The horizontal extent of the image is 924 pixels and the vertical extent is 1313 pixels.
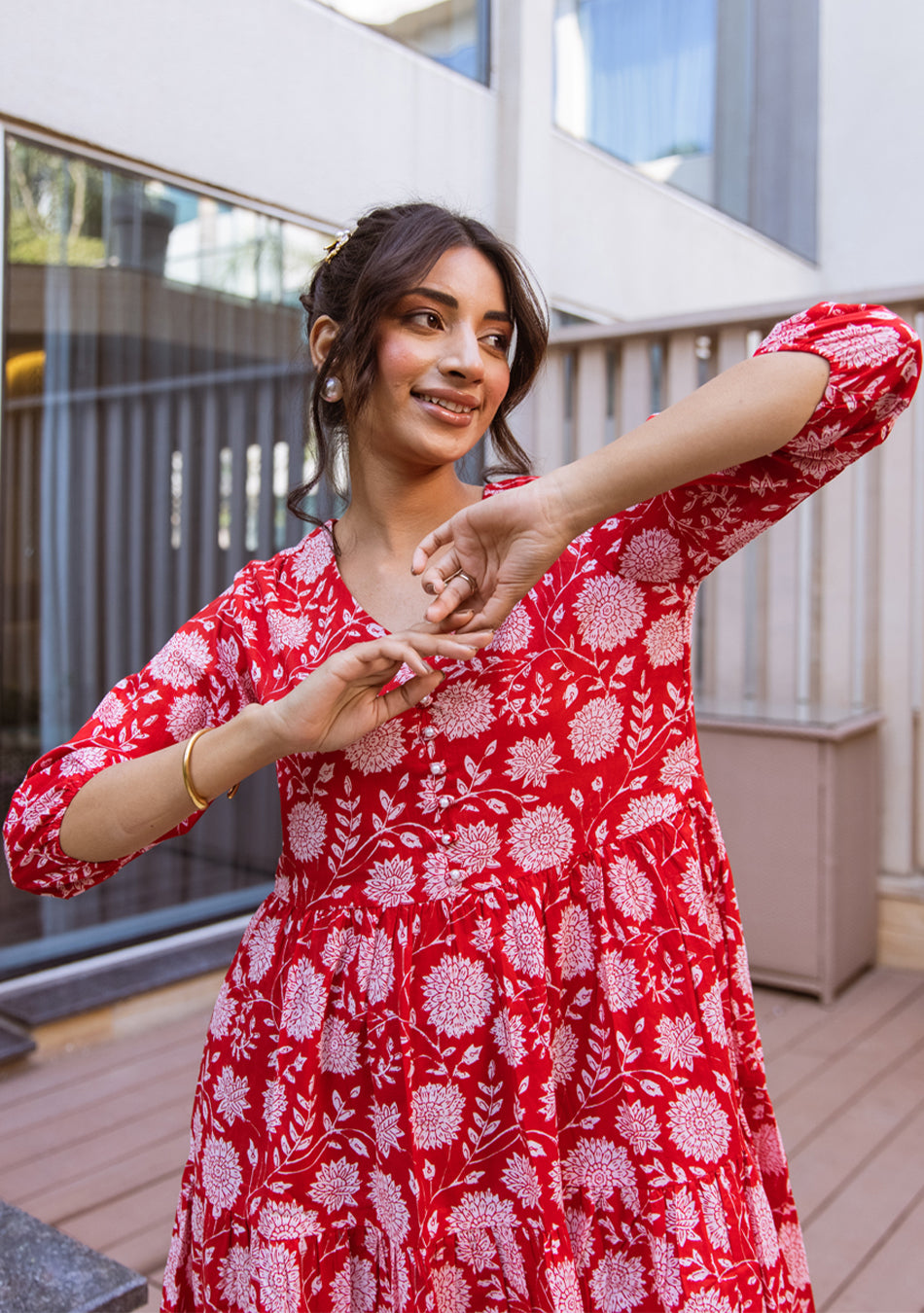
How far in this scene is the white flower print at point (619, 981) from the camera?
3.30 ft

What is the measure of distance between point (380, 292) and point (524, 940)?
2.02 feet

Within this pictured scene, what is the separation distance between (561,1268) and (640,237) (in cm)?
463

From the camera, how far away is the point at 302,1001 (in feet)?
3.42

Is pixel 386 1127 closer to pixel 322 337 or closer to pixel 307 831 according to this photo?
pixel 307 831

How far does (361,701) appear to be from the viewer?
971 millimetres

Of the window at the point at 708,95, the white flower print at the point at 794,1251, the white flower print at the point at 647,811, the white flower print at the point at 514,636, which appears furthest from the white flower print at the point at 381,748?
the window at the point at 708,95

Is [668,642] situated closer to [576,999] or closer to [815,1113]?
[576,999]

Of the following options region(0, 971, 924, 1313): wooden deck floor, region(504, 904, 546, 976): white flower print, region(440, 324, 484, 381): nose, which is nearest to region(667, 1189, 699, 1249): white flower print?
region(504, 904, 546, 976): white flower print

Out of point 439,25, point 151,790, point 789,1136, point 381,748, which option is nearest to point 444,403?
point 381,748

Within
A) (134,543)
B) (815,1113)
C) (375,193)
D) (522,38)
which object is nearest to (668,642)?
(815,1113)

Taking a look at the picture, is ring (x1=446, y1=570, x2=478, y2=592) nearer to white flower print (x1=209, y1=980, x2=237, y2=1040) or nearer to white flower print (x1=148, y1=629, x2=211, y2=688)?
white flower print (x1=148, y1=629, x2=211, y2=688)

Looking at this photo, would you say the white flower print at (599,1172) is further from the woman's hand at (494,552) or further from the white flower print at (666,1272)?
the woman's hand at (494,552)

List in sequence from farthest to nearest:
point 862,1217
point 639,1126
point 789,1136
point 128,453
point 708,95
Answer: point 708,95, point 128,453, point 789,1136, point 862,1217, point 639,1126

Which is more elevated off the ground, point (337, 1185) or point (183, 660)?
point (183, 660)
